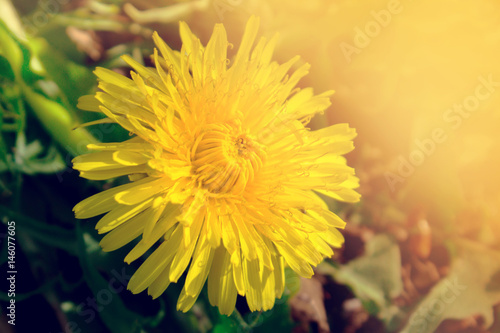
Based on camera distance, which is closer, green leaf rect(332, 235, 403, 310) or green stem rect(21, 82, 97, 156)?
green stem rect(21, 82, 97, 156)

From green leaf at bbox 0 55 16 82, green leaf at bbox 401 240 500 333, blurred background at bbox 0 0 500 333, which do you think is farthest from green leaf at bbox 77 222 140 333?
green leaf at bbox 401 240 500 333

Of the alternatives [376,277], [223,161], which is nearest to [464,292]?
[376,277]

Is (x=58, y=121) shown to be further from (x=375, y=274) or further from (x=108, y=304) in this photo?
(x=375, y=274)

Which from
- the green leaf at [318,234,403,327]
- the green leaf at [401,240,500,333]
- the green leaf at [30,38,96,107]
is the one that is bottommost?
the green leaf at [401,240,500,333]

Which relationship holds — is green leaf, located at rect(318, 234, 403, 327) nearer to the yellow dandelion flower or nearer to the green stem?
the yellow dandelion flower

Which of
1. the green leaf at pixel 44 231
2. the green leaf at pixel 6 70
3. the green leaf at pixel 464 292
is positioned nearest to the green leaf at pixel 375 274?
the green leaf at pixel 464 292

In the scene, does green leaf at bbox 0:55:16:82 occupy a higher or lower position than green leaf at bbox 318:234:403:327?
higher
